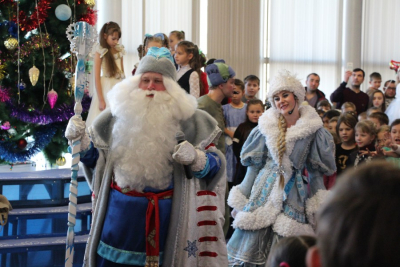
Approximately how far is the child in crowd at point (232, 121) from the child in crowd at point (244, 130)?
0.09 metres

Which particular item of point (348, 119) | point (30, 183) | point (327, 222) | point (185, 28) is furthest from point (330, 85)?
point (327, 222)

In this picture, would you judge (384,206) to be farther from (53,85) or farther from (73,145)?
(53,85)

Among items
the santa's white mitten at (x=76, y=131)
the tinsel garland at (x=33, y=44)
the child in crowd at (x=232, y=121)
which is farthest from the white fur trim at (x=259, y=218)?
the tinsel garland at (x=33, y=44)

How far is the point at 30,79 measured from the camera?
629 centimetres

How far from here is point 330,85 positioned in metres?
14.6

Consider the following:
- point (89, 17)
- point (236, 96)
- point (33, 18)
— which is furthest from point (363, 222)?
point (89, 17)

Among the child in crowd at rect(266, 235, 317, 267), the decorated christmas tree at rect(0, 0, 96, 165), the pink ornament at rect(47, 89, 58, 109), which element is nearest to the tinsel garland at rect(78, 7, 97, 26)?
the decorated christmas tree at rect(0, 0, 96, 165)

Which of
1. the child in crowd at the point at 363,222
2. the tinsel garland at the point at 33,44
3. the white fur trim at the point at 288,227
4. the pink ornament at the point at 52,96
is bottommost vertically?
the white fur trim at the point at 288,227

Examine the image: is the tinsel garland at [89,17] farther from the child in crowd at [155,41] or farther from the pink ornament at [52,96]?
the pink ornament at [52,96]

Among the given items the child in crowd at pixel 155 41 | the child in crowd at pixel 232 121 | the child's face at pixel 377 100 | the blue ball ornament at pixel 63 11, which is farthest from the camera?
the child's face at pixel 377 100

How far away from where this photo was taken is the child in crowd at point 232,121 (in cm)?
635

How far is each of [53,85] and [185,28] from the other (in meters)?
5.87

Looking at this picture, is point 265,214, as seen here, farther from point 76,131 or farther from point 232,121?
point 232,121

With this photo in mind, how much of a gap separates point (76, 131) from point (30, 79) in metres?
3.10
